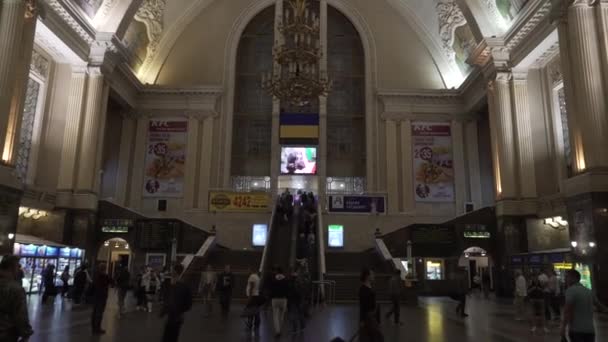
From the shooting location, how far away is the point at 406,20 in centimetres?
2703

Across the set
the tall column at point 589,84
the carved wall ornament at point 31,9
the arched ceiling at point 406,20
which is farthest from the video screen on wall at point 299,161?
the tall column at point 589,84

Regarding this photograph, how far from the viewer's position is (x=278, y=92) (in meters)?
12.8

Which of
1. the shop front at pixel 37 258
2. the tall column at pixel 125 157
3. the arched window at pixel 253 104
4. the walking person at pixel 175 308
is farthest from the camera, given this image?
the arched window at pixel 253 104

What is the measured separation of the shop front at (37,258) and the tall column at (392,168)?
1491 centimetres

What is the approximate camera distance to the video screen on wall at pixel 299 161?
25.5m

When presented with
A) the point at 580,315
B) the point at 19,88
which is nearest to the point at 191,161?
the point at 19,88

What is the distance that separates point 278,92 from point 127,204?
14.8 metres

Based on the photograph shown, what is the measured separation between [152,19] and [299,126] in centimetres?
929

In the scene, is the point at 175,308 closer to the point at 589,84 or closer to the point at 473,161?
the point at 589,84

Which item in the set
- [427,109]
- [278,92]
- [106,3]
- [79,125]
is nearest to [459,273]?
[278,92]

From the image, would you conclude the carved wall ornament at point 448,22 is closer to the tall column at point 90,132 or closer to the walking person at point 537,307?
the tall column at point 90,132

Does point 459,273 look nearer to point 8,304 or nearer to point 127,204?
point 8,304

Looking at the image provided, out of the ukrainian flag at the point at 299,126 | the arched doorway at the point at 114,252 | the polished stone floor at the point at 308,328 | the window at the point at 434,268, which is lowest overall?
the polished stone floor at the point at 308,328

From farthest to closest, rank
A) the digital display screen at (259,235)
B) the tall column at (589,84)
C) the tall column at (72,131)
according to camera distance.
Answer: the digital display screen at (259,235) → the tall column at (72,131) → the tall column at (589,84)
